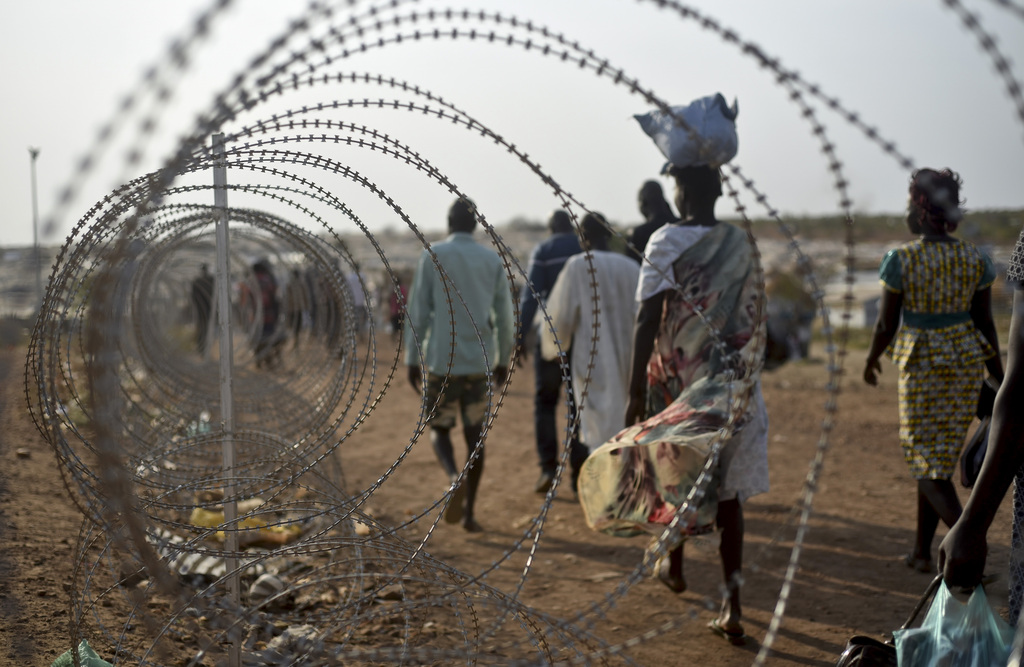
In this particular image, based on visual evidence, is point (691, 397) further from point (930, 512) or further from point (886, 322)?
point (930, 512)

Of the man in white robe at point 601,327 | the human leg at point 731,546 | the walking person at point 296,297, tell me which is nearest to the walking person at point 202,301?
the walking person at point 296,297

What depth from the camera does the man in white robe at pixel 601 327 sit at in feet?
20.7

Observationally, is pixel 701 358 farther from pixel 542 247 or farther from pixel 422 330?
pixel 542 247

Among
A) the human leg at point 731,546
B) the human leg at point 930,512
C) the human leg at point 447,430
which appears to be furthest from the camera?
the human leg at point 447,430

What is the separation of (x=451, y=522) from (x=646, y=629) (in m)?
2.26

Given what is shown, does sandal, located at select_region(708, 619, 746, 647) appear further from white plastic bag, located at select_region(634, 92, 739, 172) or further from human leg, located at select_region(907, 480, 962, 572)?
white plastic bag, located at select_region(634, 92, 739, 172)

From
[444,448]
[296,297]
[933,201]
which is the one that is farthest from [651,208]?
[296,297]

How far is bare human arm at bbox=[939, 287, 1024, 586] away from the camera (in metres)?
2.51

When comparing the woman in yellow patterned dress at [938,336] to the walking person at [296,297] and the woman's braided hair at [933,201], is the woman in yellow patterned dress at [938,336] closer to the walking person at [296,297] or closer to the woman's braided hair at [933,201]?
the woman's braided hair at [933,201]

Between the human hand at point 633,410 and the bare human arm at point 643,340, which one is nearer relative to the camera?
the bare human arm at point 643,340

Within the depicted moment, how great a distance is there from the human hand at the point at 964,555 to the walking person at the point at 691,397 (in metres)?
1.08

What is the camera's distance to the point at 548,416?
708 centimetres

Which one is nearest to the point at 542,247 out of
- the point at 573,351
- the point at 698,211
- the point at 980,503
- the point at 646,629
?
the point at 573,351

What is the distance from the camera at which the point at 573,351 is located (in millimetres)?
6516
